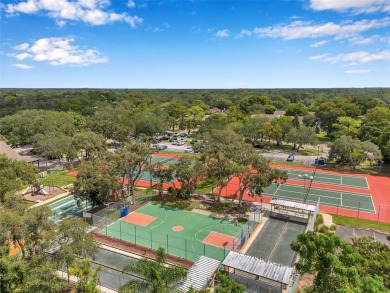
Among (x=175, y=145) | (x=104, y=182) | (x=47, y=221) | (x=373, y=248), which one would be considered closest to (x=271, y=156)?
(x=175, y=145)

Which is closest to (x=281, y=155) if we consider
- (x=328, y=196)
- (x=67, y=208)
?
(x=328, y=196)

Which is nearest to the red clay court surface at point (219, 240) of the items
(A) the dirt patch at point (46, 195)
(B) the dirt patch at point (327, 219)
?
(B) the dirt patch at point (327, 219)

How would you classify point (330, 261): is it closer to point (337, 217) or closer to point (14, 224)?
point (14, 224)

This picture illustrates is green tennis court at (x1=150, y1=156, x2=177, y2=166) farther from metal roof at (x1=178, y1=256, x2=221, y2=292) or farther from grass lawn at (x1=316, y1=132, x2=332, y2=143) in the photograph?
grass lawn at (x1=316, y1=132, x2=332, y2=143)

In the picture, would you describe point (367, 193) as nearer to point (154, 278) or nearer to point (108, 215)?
point (108, 215)

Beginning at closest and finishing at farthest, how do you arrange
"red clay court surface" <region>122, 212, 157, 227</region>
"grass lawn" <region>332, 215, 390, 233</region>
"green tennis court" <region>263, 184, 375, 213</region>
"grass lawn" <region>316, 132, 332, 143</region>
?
1. "grass lawn" <region>332, 215, 390, 233</region>
2. "red clay court surface" <region>122, 212, 157, 227</region>
3. "green tennis court" <region>263, 184, 375, 213</region>
4. "grass lawn" <region>316, 132, 332, 143</region>

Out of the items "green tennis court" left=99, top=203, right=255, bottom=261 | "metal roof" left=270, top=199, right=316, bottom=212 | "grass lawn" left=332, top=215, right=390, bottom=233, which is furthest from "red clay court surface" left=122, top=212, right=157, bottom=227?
"grass lawn" left=332, top=215, right=390, bottom=233
